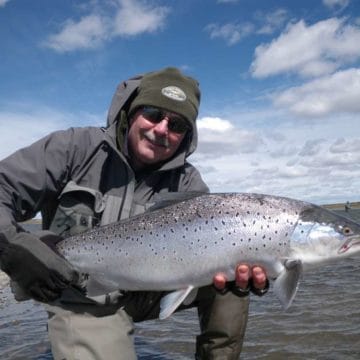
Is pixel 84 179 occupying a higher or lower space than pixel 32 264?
higher

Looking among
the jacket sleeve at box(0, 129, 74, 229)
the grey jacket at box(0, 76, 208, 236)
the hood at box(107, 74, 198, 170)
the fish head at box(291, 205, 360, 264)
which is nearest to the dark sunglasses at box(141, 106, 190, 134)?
the hood at box(107, 74, 198, 170)

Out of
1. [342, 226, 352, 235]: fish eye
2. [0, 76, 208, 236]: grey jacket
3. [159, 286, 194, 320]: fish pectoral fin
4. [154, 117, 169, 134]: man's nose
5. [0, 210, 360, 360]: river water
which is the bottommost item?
[0, 210, 360, 360]: river water

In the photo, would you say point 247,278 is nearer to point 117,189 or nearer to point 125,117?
point 117,189

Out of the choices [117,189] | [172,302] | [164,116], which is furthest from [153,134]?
[172,302]

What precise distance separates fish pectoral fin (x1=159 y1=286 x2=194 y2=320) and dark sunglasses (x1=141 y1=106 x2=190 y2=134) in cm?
172

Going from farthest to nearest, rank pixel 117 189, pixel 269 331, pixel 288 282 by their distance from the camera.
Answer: pixel 269 331 < pixel 117 189 < pixel 288 282

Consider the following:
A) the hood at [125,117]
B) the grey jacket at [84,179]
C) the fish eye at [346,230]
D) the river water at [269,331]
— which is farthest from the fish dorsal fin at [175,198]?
the river water at [269,331]

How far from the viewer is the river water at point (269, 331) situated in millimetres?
5641

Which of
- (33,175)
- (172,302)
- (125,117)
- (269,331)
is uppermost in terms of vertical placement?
(125,117)

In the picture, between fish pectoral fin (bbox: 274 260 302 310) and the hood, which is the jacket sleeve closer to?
the hood

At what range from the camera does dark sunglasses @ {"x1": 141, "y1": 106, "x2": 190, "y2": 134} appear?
4785mm

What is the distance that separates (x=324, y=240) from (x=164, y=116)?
6.64 feet

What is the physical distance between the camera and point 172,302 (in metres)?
4.02

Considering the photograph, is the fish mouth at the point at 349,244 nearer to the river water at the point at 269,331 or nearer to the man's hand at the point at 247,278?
the man's hand at the point at 247,278
